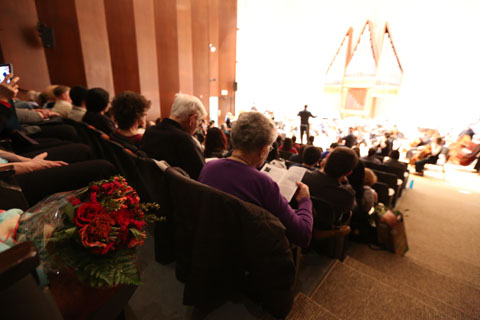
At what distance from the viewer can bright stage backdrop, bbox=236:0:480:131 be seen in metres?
7.20

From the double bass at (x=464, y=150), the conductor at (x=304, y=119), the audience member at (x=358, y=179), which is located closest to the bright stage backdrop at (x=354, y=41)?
the double bass at (x=464, y=150)

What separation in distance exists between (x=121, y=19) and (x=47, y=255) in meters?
6.23

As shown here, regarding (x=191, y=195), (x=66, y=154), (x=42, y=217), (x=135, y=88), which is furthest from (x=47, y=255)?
(x=135, y=88)

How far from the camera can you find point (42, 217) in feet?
2.03

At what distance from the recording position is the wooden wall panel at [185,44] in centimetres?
684

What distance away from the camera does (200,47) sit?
7.81 meters

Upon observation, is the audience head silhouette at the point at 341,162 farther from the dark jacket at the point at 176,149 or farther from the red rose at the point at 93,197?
the red rose at the point at 93,197

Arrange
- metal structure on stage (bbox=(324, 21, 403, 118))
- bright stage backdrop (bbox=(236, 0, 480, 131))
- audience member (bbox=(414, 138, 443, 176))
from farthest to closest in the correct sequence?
metal structure on stage (bbox=(324, 21, 403, 118)), bright stage backdrop (bbox=(236, 0, 480, 131)), audience member (bbox=(414, 138, 443, 176))

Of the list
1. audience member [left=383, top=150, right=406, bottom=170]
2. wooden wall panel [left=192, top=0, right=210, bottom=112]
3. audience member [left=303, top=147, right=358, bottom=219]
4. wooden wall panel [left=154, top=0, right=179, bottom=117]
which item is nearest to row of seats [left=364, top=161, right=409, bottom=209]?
audience member [left=383, top=150, right=406, bottom=170]

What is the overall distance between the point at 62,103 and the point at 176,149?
2568mm

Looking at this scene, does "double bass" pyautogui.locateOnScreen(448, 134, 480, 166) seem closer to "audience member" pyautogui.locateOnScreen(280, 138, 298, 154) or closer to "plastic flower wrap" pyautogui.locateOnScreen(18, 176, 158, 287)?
"audience member" pyautogui.locateOnScreen(280, 138, 298, 154)

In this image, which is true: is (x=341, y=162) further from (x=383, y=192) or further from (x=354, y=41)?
(x=354, y=41)

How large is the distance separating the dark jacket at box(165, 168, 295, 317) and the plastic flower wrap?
12.8 inches

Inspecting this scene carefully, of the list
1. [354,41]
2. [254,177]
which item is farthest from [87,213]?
[354,41]
